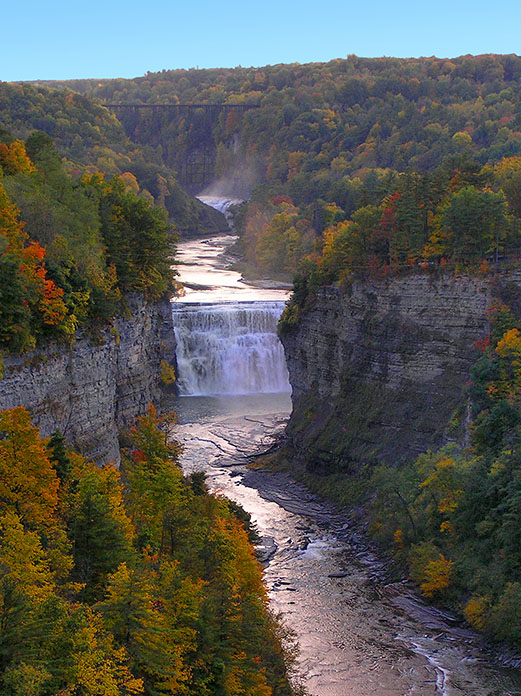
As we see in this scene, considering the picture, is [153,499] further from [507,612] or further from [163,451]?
[507,612]

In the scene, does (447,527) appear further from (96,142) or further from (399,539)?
(96,142)

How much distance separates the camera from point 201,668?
3356cm

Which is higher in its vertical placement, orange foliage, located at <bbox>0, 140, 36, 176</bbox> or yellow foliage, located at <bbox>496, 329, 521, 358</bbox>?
orange foliage, located at <bbox>0, 140, 36, 176</bbox>

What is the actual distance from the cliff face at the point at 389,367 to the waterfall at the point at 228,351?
20.5 m

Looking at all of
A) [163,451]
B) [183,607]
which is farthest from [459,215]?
[183,607]

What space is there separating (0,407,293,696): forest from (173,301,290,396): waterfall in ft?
161

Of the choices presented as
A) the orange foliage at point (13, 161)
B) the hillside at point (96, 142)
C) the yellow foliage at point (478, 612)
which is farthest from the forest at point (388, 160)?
the orange foliage at point (13, 161)

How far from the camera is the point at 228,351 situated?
97.2 meters

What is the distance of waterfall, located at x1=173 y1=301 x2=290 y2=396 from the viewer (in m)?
95.9

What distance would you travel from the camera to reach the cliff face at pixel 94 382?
39094 millimetres

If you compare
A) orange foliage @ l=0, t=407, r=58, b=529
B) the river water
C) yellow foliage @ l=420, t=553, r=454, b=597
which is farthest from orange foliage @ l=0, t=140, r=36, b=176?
yellow foliage @ l=420, t=553, r=454, b=597

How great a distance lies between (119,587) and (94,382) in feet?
52.7

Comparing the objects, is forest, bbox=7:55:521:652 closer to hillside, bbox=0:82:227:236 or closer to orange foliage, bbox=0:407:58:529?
orange foliage, bbox=0:407:58:529

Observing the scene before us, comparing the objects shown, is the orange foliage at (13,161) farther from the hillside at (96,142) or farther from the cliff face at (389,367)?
the hillside at (96,142)
